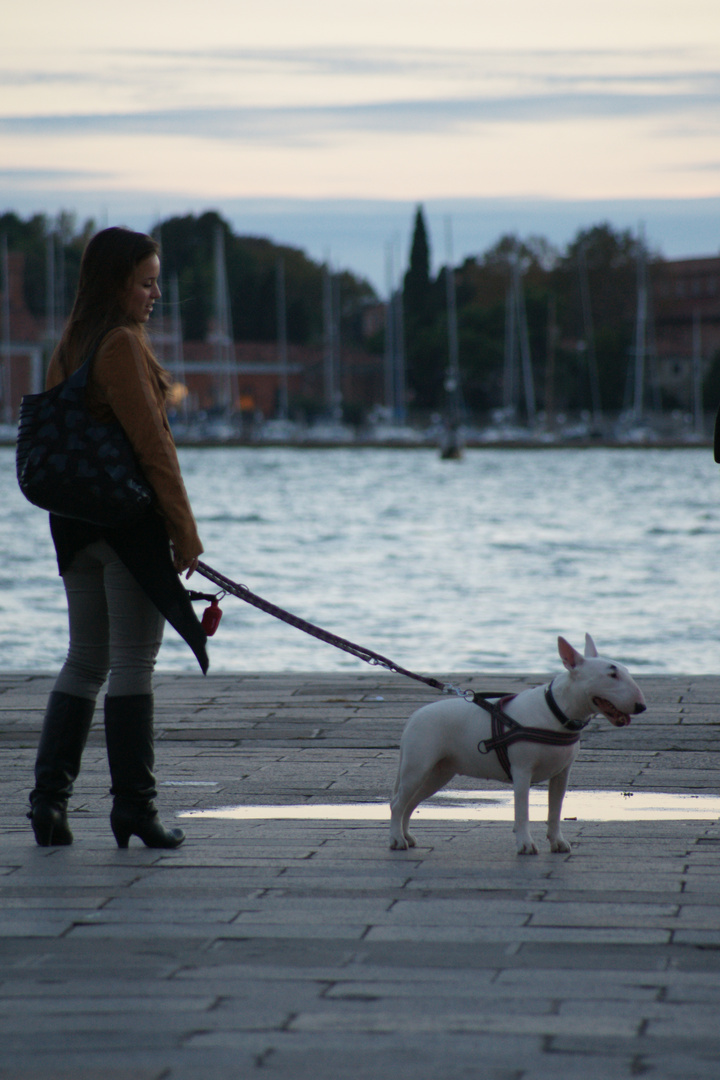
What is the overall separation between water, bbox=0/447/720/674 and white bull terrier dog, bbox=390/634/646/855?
22.3ft

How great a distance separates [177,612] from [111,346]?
0.75 m

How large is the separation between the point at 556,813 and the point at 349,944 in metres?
1.15

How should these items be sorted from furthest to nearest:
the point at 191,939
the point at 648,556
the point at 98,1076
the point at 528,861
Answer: the point at 648,556 → the point at 528,861 → the point at 191,939 → the point at 98,1076

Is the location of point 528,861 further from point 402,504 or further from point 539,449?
point 539,449

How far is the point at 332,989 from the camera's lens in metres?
3.22

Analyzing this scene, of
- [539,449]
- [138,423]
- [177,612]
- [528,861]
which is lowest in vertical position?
[539,449]

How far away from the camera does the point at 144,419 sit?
14.5 feet

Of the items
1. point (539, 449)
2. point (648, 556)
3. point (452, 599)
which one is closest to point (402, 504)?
point (648, 556)

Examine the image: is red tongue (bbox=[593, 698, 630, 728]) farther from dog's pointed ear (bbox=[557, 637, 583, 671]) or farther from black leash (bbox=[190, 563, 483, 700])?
black leash (bbox=[190, 563, 483, 700])

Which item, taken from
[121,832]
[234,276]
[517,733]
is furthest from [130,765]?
[234,276]

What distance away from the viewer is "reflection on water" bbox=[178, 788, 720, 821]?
5.10m

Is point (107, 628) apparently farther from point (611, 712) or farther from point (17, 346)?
point (17, 346)

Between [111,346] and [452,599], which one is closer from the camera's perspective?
[111,346]

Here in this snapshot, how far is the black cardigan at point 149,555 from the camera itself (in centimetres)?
446
